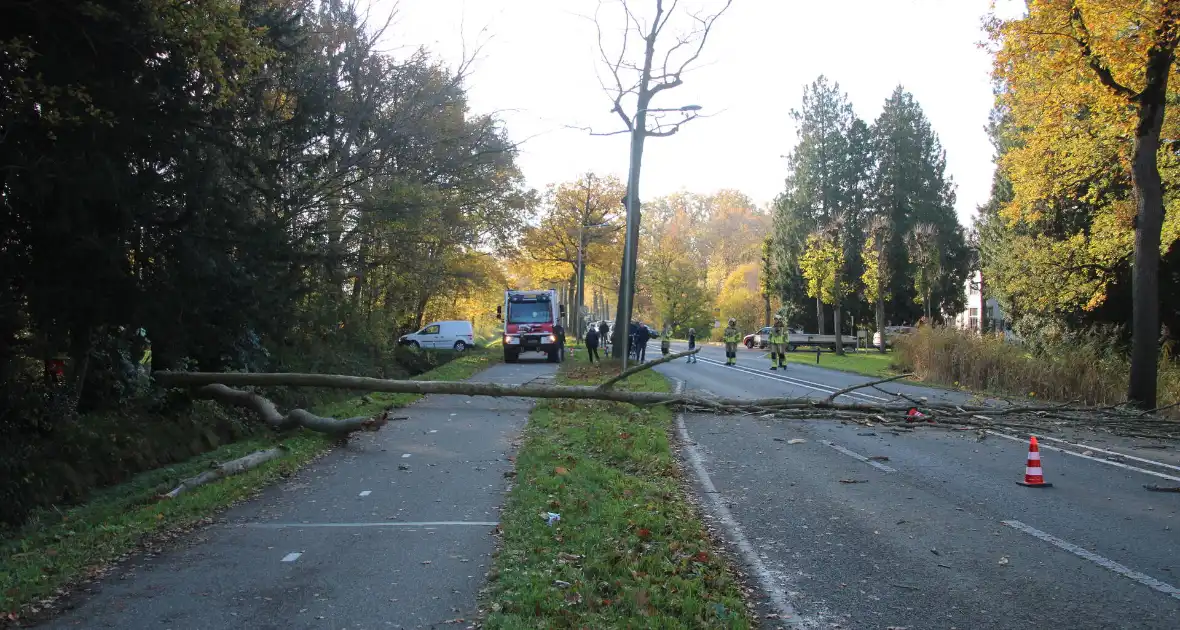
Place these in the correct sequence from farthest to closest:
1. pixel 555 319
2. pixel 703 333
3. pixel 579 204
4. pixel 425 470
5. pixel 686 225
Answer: pixel 686 225, pixel 703 333, pixel 579 204, pixel 555 319, pixel 425 470

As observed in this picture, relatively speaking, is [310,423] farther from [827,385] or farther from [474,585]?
[827,385]

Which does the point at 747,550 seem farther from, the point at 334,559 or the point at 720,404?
the point at 720,404

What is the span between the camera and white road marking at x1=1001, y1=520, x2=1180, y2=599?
579 centimetres

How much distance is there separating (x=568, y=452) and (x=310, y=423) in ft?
12.8

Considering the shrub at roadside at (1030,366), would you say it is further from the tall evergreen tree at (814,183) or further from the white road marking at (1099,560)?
the tall evergreen tree at (814,183)

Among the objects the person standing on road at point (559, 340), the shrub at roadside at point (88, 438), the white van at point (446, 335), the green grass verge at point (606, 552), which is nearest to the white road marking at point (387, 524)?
the green grass verge at point (606, 552)

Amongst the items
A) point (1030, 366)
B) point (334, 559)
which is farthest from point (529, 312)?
point (334, 559)

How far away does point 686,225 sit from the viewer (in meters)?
99.3

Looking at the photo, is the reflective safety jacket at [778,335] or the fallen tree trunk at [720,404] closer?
the fallen tree trunk at [720,404]

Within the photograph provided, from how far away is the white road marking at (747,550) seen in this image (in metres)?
5.43

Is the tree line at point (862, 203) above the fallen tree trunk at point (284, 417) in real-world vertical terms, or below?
above

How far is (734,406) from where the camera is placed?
13.7m

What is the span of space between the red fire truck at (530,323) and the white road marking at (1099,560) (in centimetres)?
2891

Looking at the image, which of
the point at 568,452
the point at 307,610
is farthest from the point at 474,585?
the point at 568,452
